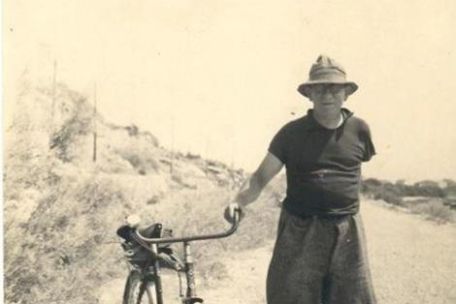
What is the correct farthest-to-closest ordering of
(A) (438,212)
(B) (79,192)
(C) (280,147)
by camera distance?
(A) (438,212), (B) (79,192), (C) (280,147)

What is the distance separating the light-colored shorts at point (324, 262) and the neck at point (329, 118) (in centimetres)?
48

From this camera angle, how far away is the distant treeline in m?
6.27

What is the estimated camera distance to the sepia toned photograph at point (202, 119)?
5445mm

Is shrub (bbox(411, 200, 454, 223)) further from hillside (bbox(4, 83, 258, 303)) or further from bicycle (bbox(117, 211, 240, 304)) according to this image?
bicycle (bbox(117, 211, 240, 304))

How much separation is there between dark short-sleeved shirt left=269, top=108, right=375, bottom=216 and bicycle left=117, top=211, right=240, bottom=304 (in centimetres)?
38

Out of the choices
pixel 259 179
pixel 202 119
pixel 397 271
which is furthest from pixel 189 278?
pixel 202 119

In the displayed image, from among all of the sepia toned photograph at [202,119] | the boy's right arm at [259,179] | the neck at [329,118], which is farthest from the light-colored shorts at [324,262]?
the sepia toned photograph at [202,119]

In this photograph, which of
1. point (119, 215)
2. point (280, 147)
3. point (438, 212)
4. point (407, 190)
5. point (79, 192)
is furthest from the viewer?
point (407, 190)

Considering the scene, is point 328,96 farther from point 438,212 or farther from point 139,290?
point 438,212

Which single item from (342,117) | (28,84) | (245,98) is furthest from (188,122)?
(342,117)

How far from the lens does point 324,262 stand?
11.8ft

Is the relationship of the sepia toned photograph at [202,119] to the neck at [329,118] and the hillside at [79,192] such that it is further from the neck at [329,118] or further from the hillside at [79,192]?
the neck at [329,118]

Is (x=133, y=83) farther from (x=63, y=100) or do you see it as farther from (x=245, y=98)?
(x=245, y=98)

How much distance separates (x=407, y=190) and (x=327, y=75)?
12.8 feet
